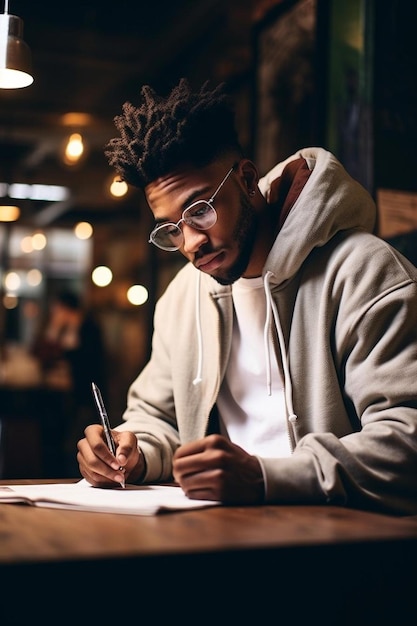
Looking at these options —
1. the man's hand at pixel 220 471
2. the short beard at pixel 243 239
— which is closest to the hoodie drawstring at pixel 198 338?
the short beard at pixel 243 239

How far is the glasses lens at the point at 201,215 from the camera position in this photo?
1.96 meters

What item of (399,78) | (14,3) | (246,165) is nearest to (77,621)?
(246,165)

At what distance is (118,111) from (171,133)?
6332mm

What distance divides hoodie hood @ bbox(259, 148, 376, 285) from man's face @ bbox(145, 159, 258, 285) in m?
0.12

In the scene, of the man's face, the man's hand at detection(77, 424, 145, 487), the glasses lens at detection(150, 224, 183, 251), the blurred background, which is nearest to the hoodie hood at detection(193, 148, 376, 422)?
the man's face

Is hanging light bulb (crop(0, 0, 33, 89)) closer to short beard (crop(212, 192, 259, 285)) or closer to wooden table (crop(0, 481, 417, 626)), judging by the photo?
short beard (crop(212, 192, 259, 285))

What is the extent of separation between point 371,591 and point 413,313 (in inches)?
27.5

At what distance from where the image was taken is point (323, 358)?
182 centimetres

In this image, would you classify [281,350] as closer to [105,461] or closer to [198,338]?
[198,338]

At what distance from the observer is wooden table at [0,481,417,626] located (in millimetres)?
1021

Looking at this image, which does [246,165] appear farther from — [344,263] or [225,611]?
[225,611]

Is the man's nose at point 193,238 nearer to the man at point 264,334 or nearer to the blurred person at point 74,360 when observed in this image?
the man at point 264,334

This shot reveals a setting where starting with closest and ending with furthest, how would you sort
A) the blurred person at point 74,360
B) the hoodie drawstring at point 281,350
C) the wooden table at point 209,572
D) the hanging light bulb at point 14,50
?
1. the wooden table at point 209,572
2. the hoodie drawstring at point 281,350
3. the hanging light bulb at point 14,50
4. the blurred person at point 74,360

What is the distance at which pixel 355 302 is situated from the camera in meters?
1.79
